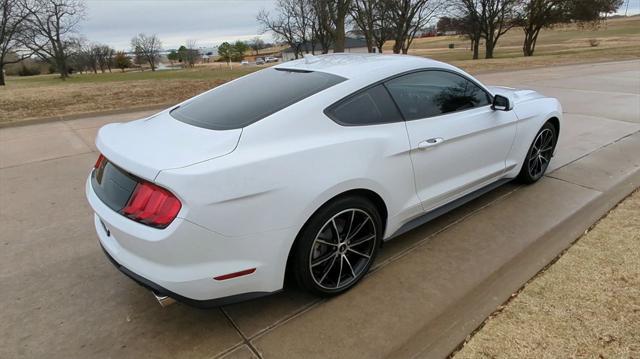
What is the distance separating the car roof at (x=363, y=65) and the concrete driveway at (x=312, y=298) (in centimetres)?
139

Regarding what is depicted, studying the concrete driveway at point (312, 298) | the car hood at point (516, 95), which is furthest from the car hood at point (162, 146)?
the car hood at point (516, 95)

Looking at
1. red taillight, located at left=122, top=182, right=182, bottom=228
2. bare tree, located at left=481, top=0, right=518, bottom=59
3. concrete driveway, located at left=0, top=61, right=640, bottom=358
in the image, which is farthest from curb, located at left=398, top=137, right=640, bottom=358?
bare tree, located at left=481, top=0, right=518, bottom=59

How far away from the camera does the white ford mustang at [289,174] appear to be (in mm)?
2082

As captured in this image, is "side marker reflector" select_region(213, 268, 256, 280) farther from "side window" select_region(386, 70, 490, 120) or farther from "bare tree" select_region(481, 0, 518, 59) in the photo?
"bare tree" select_region(481, 0, 518, 59)

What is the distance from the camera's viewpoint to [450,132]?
124 inches

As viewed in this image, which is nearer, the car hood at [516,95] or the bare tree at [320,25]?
the car hood at [516,95]

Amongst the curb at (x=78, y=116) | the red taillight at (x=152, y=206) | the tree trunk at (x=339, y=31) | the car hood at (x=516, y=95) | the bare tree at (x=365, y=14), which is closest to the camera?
the red taillight at (x=152, y=206)

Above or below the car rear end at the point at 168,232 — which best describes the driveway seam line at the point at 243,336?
below

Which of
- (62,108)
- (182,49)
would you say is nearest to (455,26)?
(62,108)

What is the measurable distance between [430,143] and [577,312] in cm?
138

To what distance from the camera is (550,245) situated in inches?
126

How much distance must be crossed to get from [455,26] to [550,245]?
43.9m

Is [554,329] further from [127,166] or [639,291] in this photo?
[127,166]

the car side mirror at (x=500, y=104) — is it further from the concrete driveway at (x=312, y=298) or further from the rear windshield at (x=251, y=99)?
the rear windshield at (x=251, y=99)
